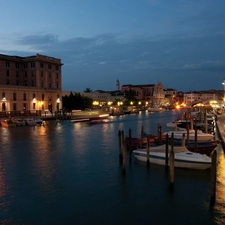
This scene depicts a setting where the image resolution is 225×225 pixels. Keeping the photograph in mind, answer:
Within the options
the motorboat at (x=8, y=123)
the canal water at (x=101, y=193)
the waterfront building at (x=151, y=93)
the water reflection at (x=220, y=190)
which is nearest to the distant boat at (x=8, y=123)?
the motorboat at (x=8, y=123)

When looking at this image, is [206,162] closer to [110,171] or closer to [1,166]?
[110,171]

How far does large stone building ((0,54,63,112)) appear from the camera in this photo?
73688mm

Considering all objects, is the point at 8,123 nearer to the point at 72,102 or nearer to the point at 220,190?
the point at 72,102

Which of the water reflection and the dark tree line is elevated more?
the dark tree line

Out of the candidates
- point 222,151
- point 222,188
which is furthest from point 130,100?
point 222,188

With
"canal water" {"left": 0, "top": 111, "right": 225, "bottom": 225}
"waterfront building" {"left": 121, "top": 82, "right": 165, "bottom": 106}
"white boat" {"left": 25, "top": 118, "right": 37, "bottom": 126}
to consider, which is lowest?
"canal water" {"left": 0, "top": 111, "right": 225, "bottom": 225}

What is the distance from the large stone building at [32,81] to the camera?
73688mm

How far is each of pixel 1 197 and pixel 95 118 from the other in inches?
2489

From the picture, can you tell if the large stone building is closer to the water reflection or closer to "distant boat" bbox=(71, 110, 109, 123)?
"distant boat" bbox=(71, 110, 109, 123)

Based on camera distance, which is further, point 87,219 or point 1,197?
point 1,197

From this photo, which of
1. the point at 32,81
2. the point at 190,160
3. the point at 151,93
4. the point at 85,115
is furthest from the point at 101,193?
the point at 151,93

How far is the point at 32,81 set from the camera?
80.1 meters

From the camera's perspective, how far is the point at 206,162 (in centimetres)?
1934

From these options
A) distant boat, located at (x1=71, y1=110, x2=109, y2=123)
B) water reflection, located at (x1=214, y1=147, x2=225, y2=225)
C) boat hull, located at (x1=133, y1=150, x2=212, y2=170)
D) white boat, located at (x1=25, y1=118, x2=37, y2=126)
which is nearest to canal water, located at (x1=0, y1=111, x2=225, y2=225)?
water reflection, located at (x1=214, y1=147, x2=225, y2=225)
